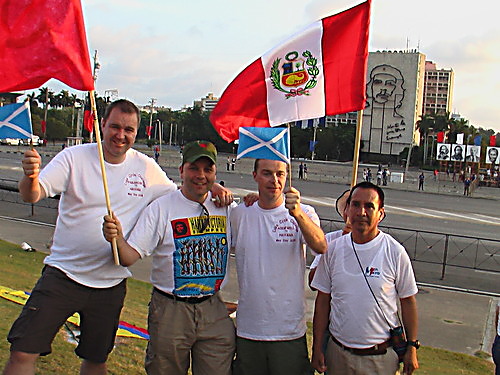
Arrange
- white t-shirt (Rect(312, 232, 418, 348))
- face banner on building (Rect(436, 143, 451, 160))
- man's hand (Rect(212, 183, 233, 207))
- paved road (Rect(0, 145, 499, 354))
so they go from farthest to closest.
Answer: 1. face banner on building (Rect(436, 143, 451, 160))
2. paved road (Rect(0, 145, 499, 354))
3. man's hand (Rect(212, 183, 233, 207))
4. white t-shirt (Rect(312, 232, 418, 348))

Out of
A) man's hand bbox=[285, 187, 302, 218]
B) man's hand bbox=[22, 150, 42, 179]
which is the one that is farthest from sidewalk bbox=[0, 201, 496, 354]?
man's hand bbox=[22, 150, 42, 179]

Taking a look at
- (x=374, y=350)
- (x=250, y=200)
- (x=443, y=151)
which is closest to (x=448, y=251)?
(x=374, y=350)

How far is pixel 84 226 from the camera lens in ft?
13.3

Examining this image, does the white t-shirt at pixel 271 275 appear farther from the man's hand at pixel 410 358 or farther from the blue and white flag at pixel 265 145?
the man's hand at pixel 410 358

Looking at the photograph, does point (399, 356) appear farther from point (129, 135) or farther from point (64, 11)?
point (64, 11)

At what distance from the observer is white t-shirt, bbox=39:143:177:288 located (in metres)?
4.04

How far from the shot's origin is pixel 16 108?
4.23m

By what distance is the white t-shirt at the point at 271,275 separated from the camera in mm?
3994

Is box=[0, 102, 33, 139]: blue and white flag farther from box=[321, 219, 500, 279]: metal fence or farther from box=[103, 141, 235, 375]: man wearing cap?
box=[321, 219, 500, 279]: metal fence

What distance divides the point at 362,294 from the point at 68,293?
6.65 feet

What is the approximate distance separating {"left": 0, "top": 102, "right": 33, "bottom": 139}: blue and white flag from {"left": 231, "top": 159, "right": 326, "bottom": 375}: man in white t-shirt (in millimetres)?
1714

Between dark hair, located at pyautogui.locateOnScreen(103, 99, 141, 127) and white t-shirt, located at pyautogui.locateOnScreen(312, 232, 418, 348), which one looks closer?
white t-shirt, located at pyautogui.locateOnScreen(312, 232, 418, 348)

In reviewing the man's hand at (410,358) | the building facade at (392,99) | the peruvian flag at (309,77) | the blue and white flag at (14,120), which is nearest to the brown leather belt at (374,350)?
the man's hand at (410,358)

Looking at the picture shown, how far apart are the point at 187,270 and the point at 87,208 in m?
0.83
